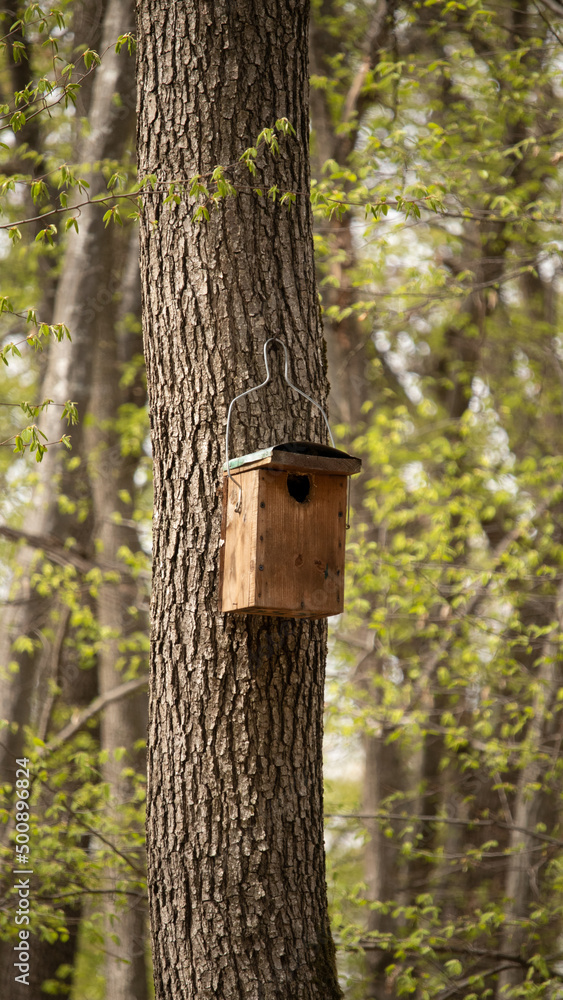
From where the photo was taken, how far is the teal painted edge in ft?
7.36

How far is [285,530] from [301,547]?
0.07 metres

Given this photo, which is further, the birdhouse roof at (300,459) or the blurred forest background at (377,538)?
the blurred forest background at (377,538)

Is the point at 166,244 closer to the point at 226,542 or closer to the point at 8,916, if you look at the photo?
the point at 226,542

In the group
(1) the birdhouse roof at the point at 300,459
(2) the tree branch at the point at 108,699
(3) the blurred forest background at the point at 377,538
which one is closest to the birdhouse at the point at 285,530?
(1) the birdhouse roof at the point at 300,459

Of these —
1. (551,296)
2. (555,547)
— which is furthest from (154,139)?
(551,296)

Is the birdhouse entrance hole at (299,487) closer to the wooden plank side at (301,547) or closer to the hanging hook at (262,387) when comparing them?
the wooden plank side at (301,547)

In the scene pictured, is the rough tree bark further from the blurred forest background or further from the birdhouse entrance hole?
the blurred forest background

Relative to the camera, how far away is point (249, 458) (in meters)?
2.31

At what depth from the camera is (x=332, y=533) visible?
246 cm

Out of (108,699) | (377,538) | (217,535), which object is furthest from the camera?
(377,538)

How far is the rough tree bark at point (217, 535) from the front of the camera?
7.67ft

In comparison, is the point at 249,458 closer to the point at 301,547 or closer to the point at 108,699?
the point at 301,547

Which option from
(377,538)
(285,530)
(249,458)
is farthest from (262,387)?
(377,538)

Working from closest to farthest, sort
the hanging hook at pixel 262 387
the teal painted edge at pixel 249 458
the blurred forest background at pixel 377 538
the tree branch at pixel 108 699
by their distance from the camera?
1. the teal painted edge at pixel 249 458
2. the hanging hook at pixel 262 387
3. the blurred forest background at pixel 377 538
4. the tree branch at pixel 108 699
